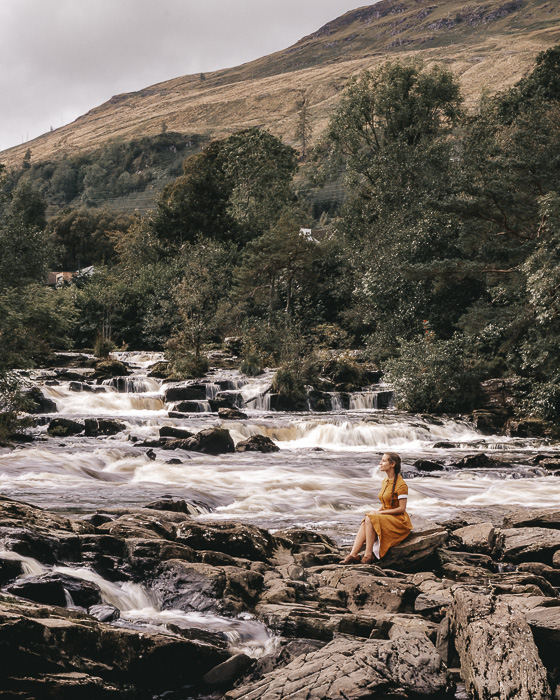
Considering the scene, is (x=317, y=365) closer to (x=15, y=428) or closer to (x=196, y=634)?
(x=15, y=428)

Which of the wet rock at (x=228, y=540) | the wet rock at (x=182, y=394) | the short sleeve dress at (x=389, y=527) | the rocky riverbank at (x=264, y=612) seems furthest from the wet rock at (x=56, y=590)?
the wet rock at (x=182, y=394)

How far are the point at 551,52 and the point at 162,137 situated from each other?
12105 cm

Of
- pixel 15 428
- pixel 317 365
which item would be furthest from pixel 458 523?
pixel 317 365

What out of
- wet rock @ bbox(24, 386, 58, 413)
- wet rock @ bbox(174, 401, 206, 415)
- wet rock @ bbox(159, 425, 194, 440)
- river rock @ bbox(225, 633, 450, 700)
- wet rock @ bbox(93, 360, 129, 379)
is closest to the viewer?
river rock @ bbox(225, 633, 450, 700)

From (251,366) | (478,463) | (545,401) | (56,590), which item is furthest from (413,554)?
(251,366)

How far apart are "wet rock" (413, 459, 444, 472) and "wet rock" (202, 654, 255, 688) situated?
1030 centimetres

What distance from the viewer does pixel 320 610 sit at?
6.02 meters

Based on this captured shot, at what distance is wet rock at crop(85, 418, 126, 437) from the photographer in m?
18.2

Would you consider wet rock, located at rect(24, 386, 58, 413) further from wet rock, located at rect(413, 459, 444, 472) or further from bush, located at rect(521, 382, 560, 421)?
bush, located at rect(521, 382, 560, 421)

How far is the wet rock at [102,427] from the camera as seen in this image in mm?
18219

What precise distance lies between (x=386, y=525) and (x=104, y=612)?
3257 millimetres

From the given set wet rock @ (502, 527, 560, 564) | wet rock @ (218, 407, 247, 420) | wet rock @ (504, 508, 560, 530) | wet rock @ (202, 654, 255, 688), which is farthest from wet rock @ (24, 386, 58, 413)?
wet rock @ (202, 654, 255, 688)

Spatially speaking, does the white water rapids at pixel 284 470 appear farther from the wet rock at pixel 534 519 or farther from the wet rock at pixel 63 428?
the wet rock at pixel 534 519

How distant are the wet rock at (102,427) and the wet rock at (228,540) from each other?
10962mm
